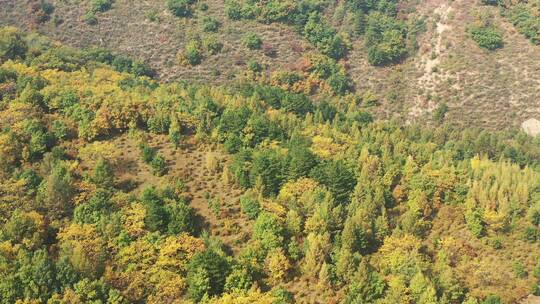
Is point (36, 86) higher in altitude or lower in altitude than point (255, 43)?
higher

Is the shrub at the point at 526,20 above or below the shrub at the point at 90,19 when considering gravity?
below

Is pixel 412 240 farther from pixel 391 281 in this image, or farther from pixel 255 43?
→ pixel 255 43

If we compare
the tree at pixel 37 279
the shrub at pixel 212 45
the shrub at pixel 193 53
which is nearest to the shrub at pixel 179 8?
the shrub at pixel 193 53

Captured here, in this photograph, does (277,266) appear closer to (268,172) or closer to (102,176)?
(268,172)

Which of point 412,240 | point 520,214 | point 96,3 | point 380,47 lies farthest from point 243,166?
point 96,3

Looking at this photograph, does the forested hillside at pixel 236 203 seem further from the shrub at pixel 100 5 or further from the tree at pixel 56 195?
the shrub at pixel 100 5

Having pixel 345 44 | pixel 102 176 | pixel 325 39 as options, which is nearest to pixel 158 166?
pixel 102 176
